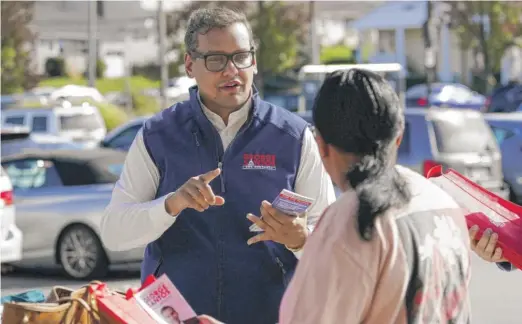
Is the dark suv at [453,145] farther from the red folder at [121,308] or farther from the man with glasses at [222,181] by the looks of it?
the red folder at [121,308]

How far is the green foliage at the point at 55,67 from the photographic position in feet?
245

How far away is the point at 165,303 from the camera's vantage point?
356 centimetres

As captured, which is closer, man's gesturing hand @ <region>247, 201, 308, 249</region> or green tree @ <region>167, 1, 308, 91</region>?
man's gesturing hand @ <region>247, 201, 308, 249</region>

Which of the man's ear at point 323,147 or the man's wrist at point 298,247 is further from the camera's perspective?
the man's wrist at point 298,247

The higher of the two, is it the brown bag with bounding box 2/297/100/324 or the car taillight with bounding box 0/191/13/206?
the brown bag with bounding box 2/297/100/324

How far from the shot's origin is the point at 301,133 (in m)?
4.25

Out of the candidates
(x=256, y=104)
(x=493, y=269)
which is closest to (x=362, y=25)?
(x=493, y=269)

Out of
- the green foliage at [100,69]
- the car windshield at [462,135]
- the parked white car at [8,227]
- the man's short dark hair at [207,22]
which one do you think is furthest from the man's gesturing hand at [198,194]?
the green foliage at [100,69]

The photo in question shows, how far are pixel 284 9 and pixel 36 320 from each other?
5081cm

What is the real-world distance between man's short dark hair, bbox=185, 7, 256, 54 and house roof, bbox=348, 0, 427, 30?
220 ft

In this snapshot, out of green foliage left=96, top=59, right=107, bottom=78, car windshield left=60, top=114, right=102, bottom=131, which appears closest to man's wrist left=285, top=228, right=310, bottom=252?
car windshield left=60, top=114, right=102, bottom=131

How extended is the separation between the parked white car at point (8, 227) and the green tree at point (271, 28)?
35824 mm

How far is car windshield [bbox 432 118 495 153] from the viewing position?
16.7 meters

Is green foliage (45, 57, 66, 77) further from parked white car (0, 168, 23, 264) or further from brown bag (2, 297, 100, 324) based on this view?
brown bag (2, 297, 100, 324)
